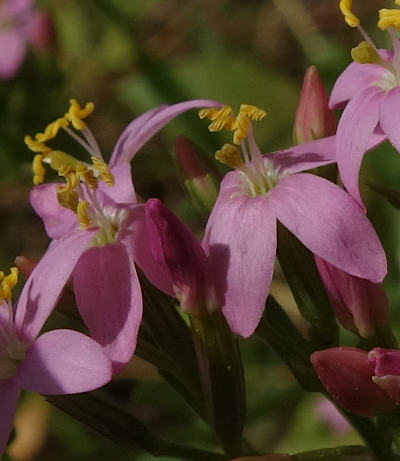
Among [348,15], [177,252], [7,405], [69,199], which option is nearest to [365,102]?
[348,15]

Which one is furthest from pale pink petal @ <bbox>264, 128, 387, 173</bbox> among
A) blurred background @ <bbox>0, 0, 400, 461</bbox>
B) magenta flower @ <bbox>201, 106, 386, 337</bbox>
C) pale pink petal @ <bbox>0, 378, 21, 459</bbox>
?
→ blurred background @ <bbox>0, 0, 400, 461</bbox>

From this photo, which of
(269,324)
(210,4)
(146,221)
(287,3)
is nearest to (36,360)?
(146,221)

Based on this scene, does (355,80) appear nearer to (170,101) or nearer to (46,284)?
(46,284)

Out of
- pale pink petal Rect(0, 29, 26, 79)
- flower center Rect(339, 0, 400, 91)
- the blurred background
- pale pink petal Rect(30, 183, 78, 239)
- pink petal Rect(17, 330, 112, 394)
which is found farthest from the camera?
pale pink petal Rect(0, 29, 26, 79)

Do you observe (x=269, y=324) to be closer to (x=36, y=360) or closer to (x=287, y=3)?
(x=36, y=360)

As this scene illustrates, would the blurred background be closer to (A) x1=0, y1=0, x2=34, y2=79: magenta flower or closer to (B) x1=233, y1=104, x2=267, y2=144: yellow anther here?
(A) x1=0, y1=0, x2=34, y2=79: magenta flower

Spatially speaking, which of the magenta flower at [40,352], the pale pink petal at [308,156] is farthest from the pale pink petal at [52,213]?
the pale pink petal at [308,156]
